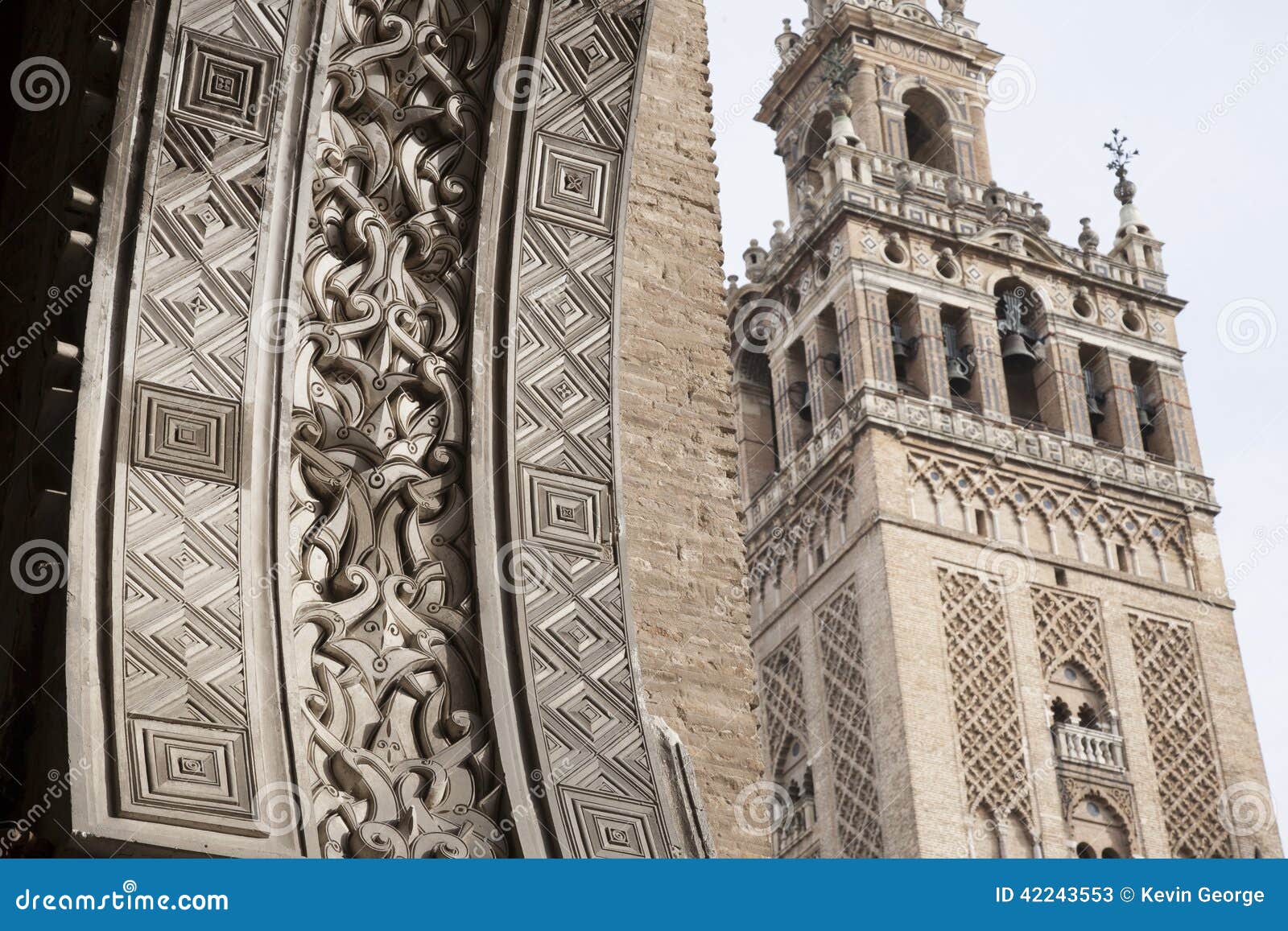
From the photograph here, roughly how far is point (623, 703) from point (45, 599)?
→ 0.86 m

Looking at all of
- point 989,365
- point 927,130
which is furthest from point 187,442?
point 927,130

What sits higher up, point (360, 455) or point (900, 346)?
point (900, 346)

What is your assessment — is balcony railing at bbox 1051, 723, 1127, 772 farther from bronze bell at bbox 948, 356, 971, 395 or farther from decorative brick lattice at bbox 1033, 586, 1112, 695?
bronze bell at bbox 948, 356, 971, 395

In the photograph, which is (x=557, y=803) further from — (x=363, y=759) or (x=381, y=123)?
(x=381, y=123)

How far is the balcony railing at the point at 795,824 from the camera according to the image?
24.2m

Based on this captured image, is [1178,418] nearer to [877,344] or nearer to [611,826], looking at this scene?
[877,344]

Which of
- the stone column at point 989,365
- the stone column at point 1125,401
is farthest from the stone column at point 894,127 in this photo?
the stone column at point 1125,401

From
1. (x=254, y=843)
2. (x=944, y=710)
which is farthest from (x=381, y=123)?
(x=944, y=710)

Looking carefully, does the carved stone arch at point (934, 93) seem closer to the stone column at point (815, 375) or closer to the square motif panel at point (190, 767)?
the stone column at point (815, 375)

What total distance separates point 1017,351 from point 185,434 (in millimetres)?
24278

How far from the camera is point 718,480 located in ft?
21.2

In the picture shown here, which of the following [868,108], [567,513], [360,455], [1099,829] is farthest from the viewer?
[868,108]

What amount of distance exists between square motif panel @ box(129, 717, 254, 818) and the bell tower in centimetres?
1946

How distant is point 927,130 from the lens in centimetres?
3011
